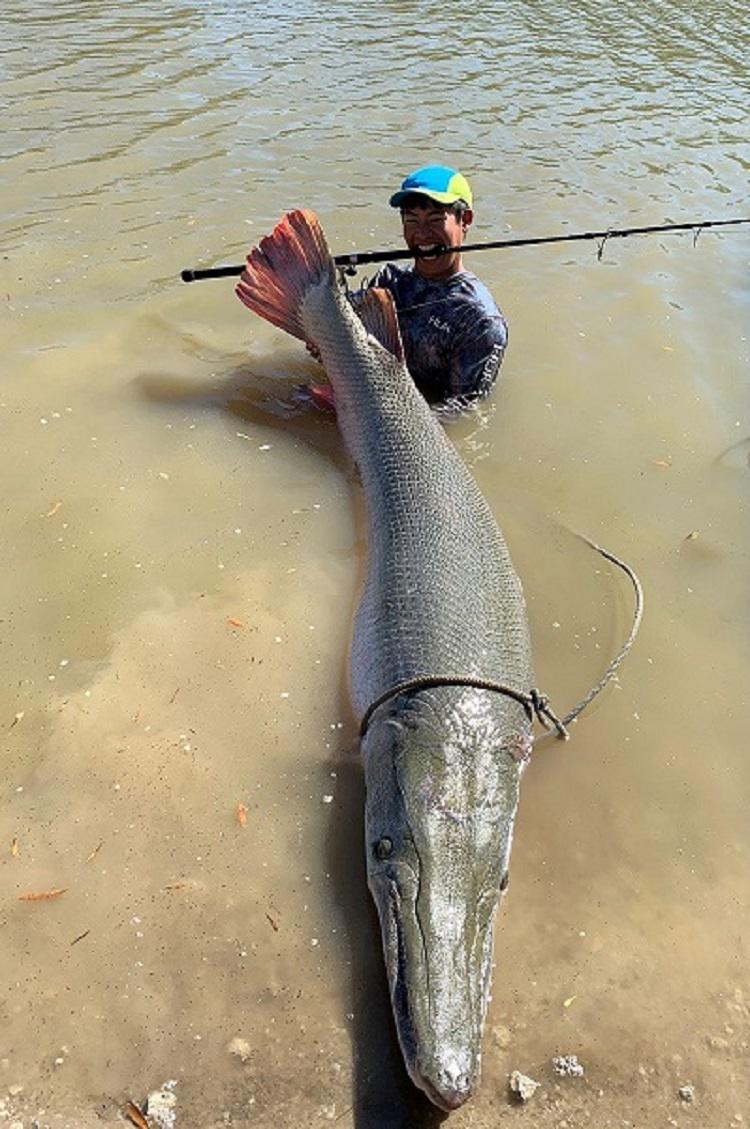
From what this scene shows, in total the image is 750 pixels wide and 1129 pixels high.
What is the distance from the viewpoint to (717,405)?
5344 millimetres

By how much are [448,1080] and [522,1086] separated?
1.13 feet

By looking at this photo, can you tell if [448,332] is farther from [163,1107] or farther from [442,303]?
[163,1107]

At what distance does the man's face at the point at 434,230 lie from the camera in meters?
4.91

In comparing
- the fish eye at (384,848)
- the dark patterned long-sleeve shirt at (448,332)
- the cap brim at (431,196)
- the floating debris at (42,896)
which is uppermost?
the cap brim at (431,196)

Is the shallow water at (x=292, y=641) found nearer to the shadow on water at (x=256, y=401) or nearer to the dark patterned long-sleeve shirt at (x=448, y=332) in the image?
the shadow on water at (x=256, y=401)

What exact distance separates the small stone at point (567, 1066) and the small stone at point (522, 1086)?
72 mm

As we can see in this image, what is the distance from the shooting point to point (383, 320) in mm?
4836

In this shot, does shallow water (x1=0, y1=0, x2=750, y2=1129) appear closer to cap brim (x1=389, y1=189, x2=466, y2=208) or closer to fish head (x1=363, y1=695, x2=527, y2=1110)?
fish head (x1=363, y1=695, x2=527, y2=1110)

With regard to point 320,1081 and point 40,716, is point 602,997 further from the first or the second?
point 40,716

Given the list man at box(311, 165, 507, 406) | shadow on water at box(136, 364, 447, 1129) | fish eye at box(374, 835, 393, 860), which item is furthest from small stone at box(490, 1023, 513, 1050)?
man at box(311, 165, 507, 406)

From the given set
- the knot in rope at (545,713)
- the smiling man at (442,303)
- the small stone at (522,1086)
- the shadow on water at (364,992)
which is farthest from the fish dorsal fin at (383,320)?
the small stone at (522,1086)

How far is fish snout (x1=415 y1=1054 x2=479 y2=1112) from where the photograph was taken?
7.00ft

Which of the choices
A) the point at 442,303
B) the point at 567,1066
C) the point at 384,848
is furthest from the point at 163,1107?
the point at 442,303

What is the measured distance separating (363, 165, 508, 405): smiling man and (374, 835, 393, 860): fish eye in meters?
2.96
